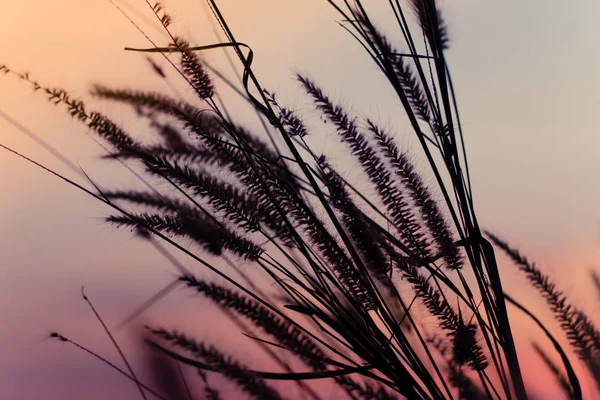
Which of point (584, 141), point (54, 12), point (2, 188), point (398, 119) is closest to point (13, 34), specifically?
point (54, 12)

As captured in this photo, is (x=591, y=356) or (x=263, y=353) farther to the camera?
(x=263, y=353)

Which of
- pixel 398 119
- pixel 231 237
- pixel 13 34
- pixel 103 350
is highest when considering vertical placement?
pixel 398 119

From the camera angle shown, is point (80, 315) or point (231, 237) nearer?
point (231, 237)

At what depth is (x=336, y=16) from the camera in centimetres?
65

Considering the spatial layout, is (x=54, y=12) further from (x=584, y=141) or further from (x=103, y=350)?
(x=584, y=141)

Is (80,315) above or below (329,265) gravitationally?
below

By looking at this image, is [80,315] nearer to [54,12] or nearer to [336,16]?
[54,12]

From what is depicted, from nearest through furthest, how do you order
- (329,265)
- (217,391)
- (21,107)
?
(329,265)
(217,391)
(21,107)

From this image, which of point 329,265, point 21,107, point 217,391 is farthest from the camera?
point 21,107

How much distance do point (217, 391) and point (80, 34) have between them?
0.46 metres

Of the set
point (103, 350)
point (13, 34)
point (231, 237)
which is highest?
point (13, 34)

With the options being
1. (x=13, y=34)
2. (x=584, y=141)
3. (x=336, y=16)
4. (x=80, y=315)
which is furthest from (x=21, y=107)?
(x=584, y=141)

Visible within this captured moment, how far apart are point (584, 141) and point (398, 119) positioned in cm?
21

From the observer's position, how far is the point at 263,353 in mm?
620
